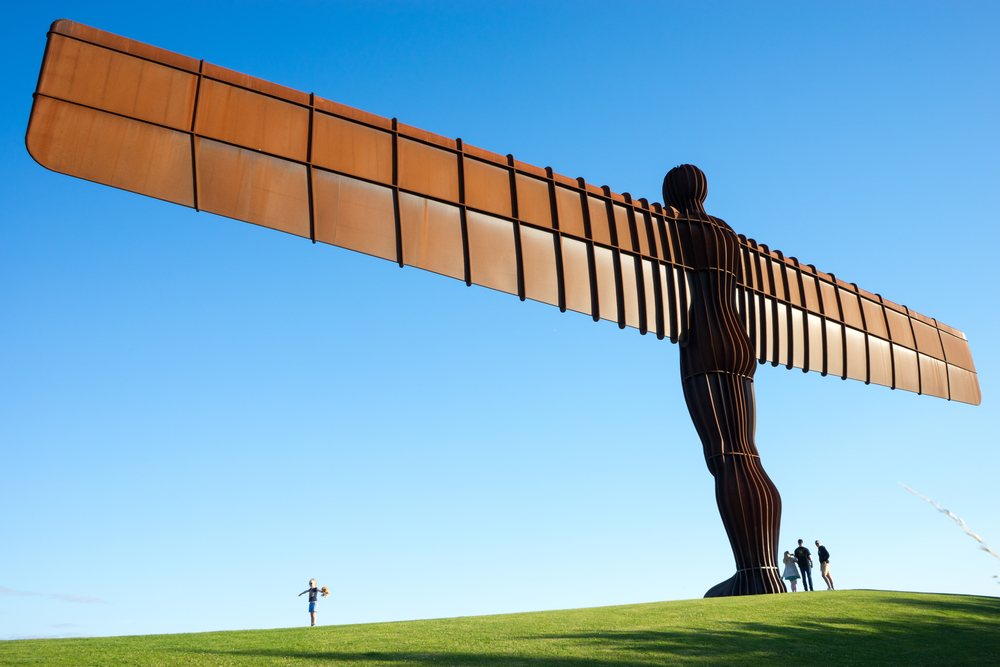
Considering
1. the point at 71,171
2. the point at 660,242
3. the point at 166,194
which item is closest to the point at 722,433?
the point at 660,242

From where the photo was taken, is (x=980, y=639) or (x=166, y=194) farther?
(x=166, y=194)

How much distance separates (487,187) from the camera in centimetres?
1428

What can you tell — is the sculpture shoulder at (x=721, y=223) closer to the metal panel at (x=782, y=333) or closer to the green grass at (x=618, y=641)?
the metal panel at (x=782, y=333)

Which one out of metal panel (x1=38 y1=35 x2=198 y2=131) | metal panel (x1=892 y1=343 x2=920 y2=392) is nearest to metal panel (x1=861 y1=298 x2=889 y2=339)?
metal panel (x1=892 y1=343 x2=920 y2=392)

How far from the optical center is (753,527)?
14.2m

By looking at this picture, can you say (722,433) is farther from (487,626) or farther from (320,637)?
(320,637)

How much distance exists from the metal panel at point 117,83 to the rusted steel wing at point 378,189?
19 mm

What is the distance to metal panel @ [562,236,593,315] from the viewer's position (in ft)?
48.4

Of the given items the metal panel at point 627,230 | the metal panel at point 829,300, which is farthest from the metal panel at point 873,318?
the metal panel at point 627,230

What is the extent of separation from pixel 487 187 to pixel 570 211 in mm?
1863

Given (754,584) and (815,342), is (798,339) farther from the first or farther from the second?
(754,584)

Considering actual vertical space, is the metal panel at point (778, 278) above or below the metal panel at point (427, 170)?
below

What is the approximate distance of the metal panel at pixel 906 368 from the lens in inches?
797

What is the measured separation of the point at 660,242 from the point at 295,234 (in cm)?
773
